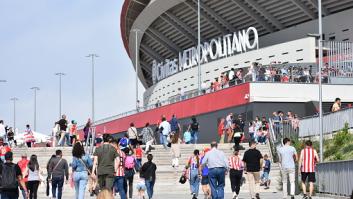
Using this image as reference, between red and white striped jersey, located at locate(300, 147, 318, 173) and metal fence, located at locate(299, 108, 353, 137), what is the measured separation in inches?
305

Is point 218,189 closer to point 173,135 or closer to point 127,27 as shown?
point 173,135

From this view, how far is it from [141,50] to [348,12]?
28.1 m

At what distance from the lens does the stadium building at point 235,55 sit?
44062mm

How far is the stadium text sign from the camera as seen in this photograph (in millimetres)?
56625

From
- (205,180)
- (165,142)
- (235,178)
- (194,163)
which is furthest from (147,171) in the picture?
(165,142)

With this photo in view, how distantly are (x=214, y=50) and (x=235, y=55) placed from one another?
17.9 feet

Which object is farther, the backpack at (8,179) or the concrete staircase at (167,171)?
the concrete staircase at (167,171)

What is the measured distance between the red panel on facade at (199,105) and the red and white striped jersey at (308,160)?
2256 cm

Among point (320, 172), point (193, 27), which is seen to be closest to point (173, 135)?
point (320, 172)

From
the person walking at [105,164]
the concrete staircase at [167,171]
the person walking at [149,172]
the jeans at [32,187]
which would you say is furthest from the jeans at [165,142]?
the person walking at [105,164]

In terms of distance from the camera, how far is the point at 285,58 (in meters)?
51.6

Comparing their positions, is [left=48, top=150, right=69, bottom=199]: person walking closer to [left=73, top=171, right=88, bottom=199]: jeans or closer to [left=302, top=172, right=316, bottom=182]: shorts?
[left=73, top=171, right=88, bottom=199]: jeans

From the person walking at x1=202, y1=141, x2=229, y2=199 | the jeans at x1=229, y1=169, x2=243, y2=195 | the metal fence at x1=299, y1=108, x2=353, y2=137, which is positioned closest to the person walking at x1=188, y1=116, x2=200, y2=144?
the metal fence at x1=299, y1=108, x2=353, y2=137

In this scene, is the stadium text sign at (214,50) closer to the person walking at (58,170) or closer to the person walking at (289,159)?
the person walking at (289,159)
